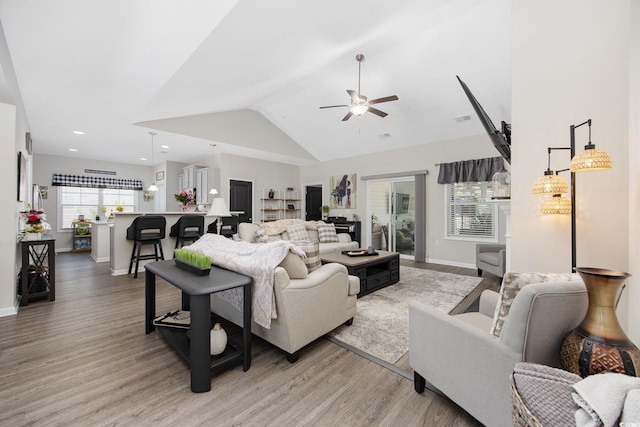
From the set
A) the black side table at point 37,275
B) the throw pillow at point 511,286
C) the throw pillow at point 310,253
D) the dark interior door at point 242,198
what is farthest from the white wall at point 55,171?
the throw pillow at point 511,286

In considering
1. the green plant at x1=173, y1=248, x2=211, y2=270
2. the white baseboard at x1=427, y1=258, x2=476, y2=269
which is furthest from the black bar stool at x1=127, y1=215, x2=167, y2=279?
the white baseboard at x1=427, y1=258, x2=476, y2=269

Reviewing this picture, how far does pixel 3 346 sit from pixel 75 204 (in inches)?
270

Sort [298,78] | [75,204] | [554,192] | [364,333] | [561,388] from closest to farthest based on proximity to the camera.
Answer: [561,388] → [554,192] → [364,333] → [298,78] → [75,204]

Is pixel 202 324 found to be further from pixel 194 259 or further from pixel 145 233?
pixel 145 233

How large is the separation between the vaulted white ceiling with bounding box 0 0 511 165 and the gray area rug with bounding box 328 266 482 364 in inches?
118

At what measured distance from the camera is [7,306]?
2809 millimetres

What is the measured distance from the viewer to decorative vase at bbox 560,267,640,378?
3.10ft

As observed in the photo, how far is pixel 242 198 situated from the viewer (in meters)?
7.26

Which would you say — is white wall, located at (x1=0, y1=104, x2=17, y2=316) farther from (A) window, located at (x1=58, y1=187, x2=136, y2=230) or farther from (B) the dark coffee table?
(A) window, located at (x1=58, y1=187, x2=136, y2=230)

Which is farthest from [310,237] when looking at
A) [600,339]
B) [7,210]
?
[600,339]

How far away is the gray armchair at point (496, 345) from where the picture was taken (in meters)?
1.11

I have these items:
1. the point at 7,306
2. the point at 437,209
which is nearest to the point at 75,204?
the point at 7,306

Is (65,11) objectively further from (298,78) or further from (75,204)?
(75,204)

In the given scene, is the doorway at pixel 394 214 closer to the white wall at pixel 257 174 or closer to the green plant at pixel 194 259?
the white wall at pixel 257 174
